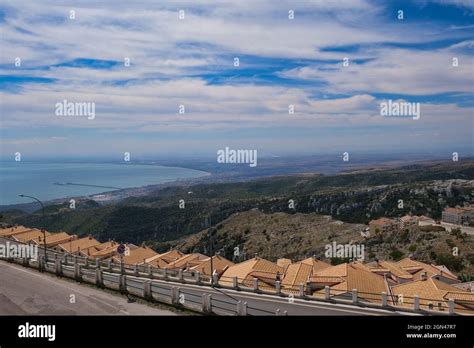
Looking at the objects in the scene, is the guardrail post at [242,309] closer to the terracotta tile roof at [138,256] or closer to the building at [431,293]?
the building at [431,293]

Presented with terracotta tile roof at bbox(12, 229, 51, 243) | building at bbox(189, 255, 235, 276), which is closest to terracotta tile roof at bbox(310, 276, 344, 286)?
building at bbox(189, 255, 235, 276)

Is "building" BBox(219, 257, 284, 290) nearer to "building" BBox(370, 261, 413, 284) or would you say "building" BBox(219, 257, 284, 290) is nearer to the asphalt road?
"building" BBox(370, 261, 413, 284)

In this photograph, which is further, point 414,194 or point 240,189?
point 240,189

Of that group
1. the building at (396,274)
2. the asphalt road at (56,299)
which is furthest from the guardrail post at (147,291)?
the building at (396,274)
